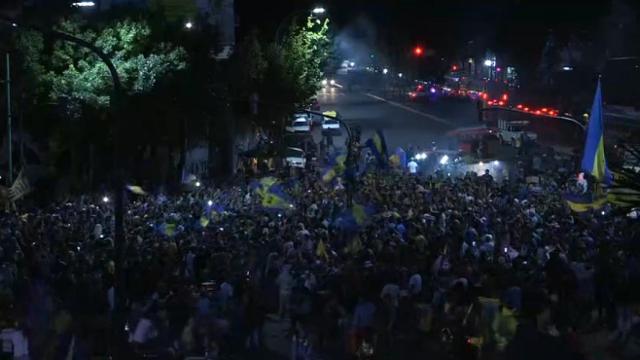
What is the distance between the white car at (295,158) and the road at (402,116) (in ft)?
34.6

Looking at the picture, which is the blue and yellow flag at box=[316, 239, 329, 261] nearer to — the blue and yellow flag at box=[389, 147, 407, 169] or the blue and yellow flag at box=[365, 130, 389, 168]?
the blue and yellow flag at box=[365, 130, 389, 168]

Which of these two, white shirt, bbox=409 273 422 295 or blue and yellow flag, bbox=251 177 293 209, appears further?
blue and yellow flag, bbox=251 177 293 209

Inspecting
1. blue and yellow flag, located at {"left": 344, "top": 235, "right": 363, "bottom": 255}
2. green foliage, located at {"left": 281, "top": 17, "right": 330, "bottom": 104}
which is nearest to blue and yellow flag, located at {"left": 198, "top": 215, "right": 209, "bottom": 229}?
blue and yellow flag, located at {"left": 344, "top": 235, "right": 363, "bottom": 255}

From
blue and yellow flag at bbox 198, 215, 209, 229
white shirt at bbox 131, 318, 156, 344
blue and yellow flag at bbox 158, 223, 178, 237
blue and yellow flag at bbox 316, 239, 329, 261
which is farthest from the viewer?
blue and yellow flag at bbox 198, 215, 209, 229

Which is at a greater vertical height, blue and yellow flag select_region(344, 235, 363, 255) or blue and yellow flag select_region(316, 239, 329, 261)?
blue and yellow flag select_region(316, 239, 329, 261)

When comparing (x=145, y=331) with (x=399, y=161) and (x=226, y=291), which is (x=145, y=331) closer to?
(x=226, y=291)

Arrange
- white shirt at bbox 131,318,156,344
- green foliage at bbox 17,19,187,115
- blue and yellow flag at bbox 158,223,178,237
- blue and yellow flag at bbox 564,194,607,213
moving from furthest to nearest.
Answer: green foliage at bbox 17,19,187,115 < blue and yellow flag at bbox 564,194,607,213 < blue and yellow flag at bbox 158,223,178,237 < white shirt at bbox 131,318,156,344

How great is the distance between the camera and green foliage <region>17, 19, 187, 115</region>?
30.3 m

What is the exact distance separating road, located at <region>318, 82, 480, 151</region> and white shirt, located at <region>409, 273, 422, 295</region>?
1559 inches

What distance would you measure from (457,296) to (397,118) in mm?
60039

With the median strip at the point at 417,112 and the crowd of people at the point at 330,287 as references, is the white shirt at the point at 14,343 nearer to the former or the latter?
the crowd of people at the point at 330,287

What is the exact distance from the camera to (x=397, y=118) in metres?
72.9

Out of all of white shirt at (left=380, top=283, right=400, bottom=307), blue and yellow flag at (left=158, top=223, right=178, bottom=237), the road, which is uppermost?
white shirt at (left=380, top=283, right=400, bottom=307)

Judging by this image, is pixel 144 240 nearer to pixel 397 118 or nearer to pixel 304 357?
Result: pixel 304 357
